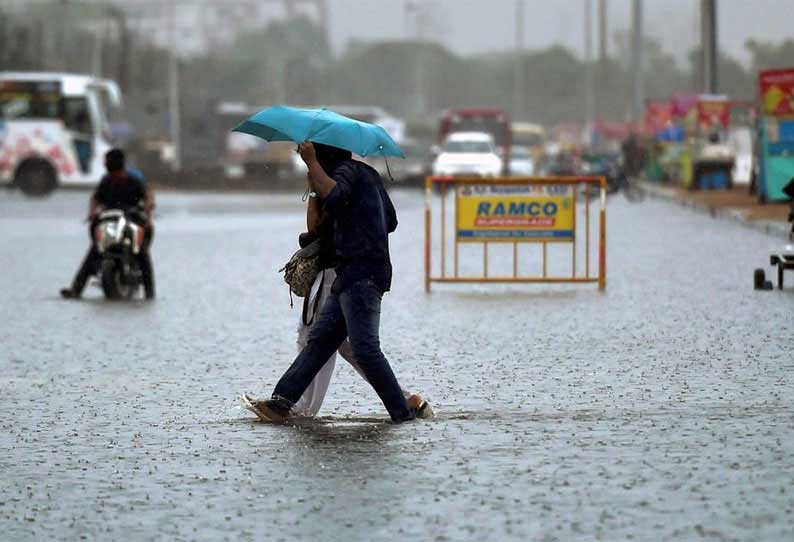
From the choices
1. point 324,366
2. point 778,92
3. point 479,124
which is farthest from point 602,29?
point 324,366

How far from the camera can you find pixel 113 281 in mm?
18672

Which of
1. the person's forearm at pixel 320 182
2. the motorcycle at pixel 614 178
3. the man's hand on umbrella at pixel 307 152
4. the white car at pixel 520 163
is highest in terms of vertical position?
the man's hand on umbrella at pixel 307 152

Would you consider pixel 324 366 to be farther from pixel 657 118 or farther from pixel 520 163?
pixel 520 163

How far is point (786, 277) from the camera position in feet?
66.4

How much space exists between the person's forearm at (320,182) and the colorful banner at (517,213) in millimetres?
10392

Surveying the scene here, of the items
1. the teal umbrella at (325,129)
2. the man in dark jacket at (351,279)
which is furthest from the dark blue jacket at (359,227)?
the teal umbrella at (325,129)

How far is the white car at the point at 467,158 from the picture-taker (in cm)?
5606

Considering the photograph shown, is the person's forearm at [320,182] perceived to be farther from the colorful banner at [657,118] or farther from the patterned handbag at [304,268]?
the colorful banner at [657,118]

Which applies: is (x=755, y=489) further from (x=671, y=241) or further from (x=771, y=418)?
(x=671, y=241)

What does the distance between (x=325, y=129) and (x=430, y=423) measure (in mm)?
1465

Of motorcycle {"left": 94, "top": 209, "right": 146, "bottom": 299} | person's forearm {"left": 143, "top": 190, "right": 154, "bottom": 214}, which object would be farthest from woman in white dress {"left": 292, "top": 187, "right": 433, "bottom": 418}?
person's forearm {"left": 143, "top": 190, "right": 154, "bottom": 214}

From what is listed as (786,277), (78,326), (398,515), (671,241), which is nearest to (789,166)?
(671,241)

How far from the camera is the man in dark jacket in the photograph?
9.59 m

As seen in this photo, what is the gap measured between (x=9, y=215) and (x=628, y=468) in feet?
109
